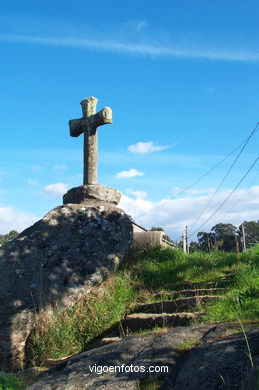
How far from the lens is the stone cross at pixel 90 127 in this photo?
34.5ft

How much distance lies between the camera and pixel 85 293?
7914mm

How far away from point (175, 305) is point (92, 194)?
3.51 m

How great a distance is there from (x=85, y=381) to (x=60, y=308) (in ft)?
10.9

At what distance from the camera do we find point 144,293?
8328mm

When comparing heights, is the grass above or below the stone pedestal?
below

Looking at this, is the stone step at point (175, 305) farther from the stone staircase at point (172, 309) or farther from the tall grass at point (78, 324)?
the tall grass at point (78, 324)

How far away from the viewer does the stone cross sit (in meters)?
10.5

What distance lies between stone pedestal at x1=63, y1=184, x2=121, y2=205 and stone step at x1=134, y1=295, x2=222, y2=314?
9.63ft

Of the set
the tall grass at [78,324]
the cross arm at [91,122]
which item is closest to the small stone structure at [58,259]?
the tall grass at [78,324]

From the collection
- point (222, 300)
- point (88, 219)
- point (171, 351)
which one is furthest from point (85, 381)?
point (88, 219)

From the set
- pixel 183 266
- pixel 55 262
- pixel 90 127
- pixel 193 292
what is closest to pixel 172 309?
pixel 193 292

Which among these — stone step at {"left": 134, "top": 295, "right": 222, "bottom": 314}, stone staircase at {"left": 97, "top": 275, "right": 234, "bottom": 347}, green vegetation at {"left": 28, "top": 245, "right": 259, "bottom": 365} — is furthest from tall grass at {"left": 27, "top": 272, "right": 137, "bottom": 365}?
stone step at {"left": 134, "top": 295, "right": 222, "bottom": 314}

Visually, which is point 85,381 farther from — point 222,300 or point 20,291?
point 20,291

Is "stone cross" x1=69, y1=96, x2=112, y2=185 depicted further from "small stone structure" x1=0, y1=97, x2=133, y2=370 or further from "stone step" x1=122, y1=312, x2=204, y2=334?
"stone step" x1=122, y1=312, x2=204, y2=334
